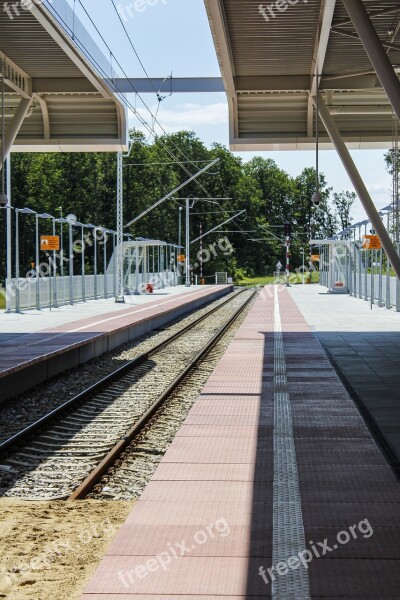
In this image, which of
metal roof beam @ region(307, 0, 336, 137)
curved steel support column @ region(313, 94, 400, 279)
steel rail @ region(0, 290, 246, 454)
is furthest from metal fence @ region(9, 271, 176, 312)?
curved steel support column @ region(313, 94, 400, 279)

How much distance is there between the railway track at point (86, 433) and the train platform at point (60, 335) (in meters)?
1.15

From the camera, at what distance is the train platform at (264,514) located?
17.1ft

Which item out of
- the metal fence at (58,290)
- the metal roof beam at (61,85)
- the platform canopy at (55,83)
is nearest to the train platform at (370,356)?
the platform canopy at (55,83)

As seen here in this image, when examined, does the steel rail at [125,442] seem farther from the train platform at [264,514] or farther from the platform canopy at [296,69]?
the platform canopy at [296,69]

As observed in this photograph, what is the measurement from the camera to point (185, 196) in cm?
10588

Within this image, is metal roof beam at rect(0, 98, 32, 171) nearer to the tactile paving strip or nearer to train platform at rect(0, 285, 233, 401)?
train platform at rect(0, 285, 233, 401)

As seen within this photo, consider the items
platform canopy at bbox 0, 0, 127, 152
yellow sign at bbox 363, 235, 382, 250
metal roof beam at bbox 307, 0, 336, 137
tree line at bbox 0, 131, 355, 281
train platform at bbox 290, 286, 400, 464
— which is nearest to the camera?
train platform at bbox 290, 286, 400, 464

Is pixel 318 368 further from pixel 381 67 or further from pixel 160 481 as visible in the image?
pixel 160 481

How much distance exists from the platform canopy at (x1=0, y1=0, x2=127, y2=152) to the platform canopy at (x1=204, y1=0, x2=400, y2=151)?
284cm

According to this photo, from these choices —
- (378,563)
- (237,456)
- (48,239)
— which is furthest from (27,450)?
(48,239)

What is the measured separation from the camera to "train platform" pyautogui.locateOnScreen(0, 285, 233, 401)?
1538cm

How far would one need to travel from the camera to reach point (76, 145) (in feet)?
86.9

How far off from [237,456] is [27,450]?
246 centimetres

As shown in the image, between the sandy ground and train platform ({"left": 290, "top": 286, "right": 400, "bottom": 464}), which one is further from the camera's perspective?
train platform ({"left": 290, "top": 286, "right": 400, "bottom": 464})
